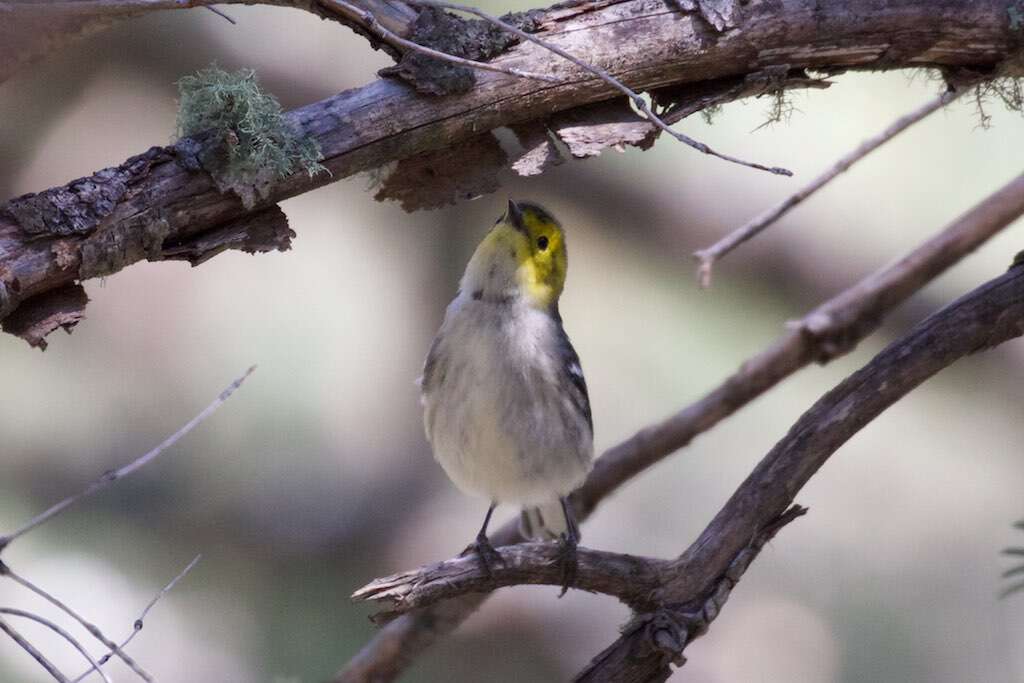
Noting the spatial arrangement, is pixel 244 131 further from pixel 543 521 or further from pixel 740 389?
pixel 740 389

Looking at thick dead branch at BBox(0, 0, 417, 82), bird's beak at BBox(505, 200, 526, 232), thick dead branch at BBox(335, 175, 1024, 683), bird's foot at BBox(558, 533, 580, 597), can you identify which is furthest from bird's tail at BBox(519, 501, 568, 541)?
thick dead branch at BBox(0, 0, 417, 82)

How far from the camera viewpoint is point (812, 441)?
9.34 ft

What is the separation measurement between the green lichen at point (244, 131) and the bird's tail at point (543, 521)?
1850 mm

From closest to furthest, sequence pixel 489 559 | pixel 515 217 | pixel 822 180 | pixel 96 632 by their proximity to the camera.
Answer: pixel 96 632, pixel 489 559, pixel 822 180, pixel 515 217

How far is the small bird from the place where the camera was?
3.48 m

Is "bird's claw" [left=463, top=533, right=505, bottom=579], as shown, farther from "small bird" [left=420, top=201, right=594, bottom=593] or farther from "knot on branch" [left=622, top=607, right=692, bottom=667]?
"small bird" [left=420, top=201, right=594, bottom=593]

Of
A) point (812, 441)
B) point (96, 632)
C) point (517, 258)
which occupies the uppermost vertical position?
point (517, 258)

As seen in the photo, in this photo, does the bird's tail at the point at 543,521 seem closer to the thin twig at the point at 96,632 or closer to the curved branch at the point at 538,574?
the curved branch at the point at 538,574

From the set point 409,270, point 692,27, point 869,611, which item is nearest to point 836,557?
point 869,611

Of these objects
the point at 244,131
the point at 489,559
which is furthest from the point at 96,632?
the point at 244,131

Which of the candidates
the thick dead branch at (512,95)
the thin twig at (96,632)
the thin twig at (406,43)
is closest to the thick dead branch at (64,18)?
the thin twig at (406,43)

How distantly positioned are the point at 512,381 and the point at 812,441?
39.1 inches

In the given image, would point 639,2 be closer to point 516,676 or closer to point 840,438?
point 840,438

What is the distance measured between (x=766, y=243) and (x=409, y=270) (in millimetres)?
1842
